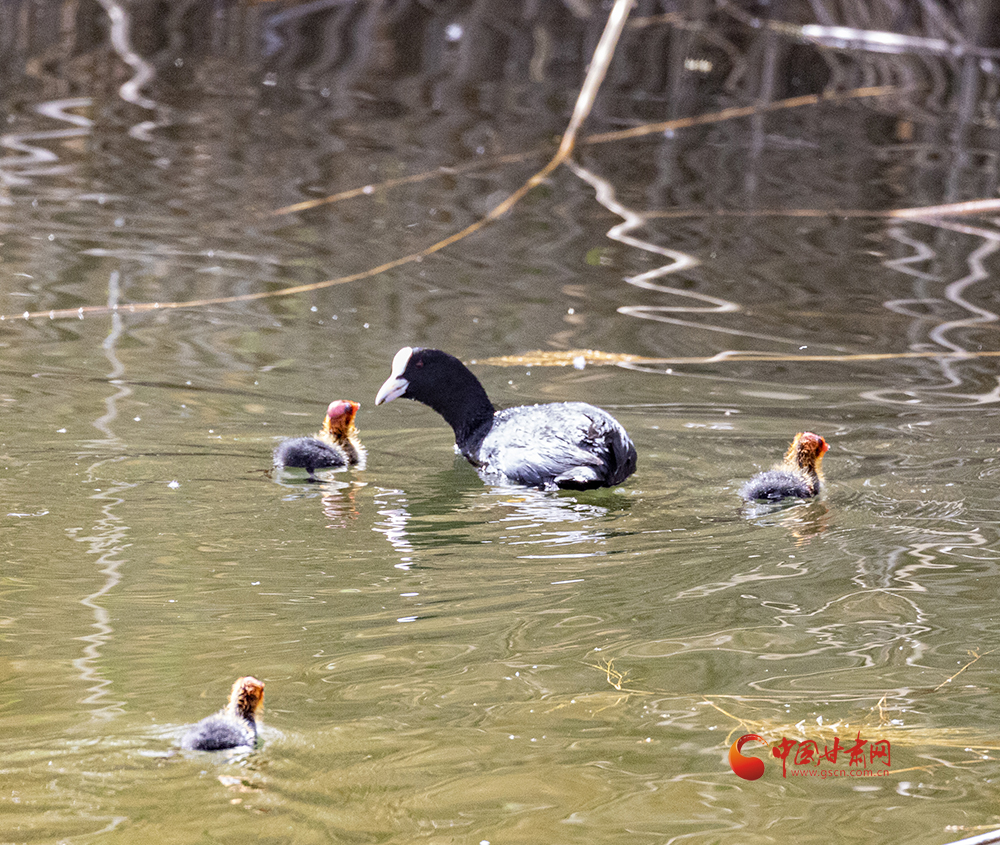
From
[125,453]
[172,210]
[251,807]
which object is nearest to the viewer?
[251,807]

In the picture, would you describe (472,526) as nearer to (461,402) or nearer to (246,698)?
(461,402)

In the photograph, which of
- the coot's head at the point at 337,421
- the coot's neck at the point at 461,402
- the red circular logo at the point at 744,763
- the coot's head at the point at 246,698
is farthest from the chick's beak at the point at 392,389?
the red circular logo at the point at 744,763

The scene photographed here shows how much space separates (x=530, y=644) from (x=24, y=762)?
4.54ft

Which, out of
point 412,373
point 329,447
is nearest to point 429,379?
point 412,373

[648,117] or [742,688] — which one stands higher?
[648,117]

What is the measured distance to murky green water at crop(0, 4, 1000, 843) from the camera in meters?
3.19

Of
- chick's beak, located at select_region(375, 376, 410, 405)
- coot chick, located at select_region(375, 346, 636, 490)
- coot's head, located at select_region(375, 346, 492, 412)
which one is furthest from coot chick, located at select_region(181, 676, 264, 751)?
coot's head, located at select_region(375, 346, 492, 412)

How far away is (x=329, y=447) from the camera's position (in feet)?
18.2

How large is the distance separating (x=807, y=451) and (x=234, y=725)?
285 cm

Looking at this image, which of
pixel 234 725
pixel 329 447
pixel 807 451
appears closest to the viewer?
pixel 234 725

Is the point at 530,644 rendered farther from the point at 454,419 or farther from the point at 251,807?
Result: the point at 454,419

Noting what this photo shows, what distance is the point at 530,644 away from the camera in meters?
4.00

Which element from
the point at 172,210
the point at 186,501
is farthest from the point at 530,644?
the point at 172,210

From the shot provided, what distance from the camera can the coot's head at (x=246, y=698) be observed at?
3229mm
